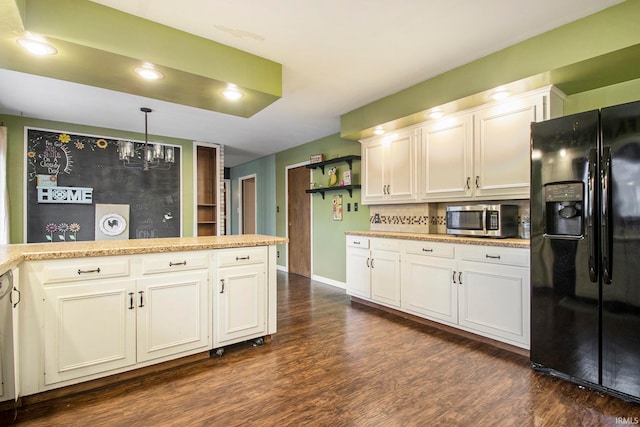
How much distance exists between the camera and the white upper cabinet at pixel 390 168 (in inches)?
141

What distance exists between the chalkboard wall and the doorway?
2308 mm

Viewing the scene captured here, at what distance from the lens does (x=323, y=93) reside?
3.44 meters

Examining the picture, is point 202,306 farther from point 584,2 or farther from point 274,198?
point 274,198

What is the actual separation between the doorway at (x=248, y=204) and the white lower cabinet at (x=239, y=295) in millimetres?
4906

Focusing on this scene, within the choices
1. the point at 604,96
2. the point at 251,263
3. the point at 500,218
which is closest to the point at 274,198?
the point at 251,263

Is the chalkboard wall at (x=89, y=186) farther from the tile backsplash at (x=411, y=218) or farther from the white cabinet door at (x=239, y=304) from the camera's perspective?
the tile backsplash at (x=411, y=218)

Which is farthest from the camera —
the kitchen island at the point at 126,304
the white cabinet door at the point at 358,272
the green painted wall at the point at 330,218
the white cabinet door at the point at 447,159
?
the green painted wall at the point at 330,218

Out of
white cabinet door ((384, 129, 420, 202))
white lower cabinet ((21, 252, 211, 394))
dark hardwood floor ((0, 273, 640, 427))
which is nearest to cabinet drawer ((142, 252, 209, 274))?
white lower cabinet ((21, 252, 211, 394))

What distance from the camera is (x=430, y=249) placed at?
10.2 feet

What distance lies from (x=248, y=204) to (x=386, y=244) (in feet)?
16.1

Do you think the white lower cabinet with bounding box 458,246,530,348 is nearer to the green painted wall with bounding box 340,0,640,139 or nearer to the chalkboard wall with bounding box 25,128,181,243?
the green painted wall with bounding box 340,0,640,139

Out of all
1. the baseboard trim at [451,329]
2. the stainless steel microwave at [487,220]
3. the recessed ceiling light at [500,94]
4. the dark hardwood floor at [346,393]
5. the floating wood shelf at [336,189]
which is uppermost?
the recessed ceiling light at [500,94]

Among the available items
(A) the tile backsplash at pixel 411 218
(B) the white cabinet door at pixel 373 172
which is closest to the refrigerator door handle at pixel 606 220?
(A) the tile backsplash at pixel 411 218

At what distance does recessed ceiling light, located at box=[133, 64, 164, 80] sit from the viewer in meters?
2.23
